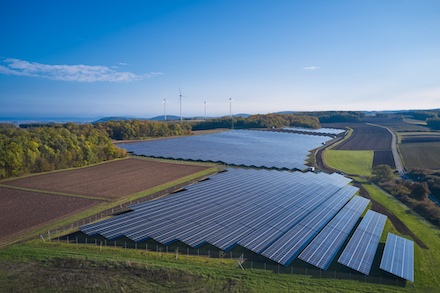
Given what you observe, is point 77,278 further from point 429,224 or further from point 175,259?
point 429,224

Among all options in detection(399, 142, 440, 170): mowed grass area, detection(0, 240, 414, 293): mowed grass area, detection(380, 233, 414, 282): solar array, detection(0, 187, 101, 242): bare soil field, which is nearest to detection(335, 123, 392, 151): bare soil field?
detection(399, 142, 440, 170): mowed grass area

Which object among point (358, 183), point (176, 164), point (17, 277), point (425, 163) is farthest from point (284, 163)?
point (17, 277)

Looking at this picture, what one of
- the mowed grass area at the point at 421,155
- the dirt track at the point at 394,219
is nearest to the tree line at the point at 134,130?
the dirt track at the point at 394,219

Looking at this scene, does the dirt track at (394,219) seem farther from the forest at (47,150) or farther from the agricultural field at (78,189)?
the forest at (47,150)

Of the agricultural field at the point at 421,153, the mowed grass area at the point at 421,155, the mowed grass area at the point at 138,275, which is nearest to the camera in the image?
the mowed grass area at the point at 138,275

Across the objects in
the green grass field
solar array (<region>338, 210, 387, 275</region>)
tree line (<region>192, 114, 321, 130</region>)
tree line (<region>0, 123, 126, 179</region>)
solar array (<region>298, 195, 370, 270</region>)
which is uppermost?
tree line (<region>192, 114, 321, 130</region>)

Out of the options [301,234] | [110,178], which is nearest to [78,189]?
[110,178]

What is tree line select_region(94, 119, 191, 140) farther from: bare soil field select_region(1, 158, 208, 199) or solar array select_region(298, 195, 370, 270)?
solar array select_region(298, 195, 370, 270)
